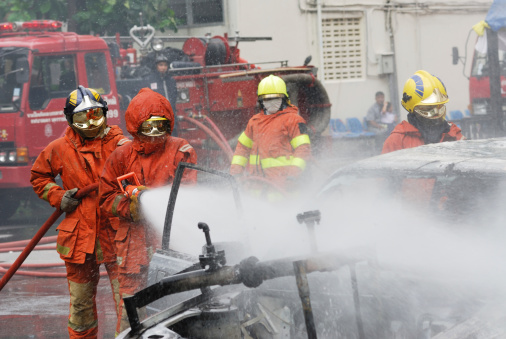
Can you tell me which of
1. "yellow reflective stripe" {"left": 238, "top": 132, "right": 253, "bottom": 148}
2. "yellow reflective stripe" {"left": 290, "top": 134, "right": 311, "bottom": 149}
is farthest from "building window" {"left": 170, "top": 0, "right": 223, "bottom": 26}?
"yellow reflective stripe" {"left": 290, "top": 134, "right": 311, "bottom": 149}

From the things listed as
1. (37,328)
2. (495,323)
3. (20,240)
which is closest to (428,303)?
(495,323)

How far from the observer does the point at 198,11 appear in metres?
18.7

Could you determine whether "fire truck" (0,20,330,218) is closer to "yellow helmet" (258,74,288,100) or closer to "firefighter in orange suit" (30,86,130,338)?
"yellow helmet" (258,74,288,100)

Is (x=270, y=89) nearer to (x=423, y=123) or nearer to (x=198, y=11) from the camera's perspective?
(x=423, y=123)

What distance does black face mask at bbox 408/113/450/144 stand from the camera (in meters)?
5.33

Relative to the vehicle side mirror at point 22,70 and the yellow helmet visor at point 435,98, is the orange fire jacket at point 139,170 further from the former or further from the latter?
the vehicle side mirror at point 22,70

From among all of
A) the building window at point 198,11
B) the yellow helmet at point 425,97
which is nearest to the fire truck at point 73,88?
the yellow helmet at point 425,97

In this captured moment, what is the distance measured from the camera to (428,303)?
3.00 m

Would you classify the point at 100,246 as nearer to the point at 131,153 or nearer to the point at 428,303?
the point at 131,153

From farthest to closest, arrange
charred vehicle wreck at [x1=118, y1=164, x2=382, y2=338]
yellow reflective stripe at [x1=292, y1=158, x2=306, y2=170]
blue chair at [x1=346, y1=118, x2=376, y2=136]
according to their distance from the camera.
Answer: blue chair at [x1=346, y1=118, x2=376, y2=136] → yellow reflective stripe at [x1=292, y1=158, x2=306, y2=170] → charred vehicle wreck at [x1=118, y1=164, x2=382, y2=338]

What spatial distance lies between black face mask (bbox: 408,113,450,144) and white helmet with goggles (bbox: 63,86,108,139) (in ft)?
7.50

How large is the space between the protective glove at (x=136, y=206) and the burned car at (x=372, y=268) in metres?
0.47

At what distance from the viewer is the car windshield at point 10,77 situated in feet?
36.0

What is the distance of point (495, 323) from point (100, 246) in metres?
2.67
